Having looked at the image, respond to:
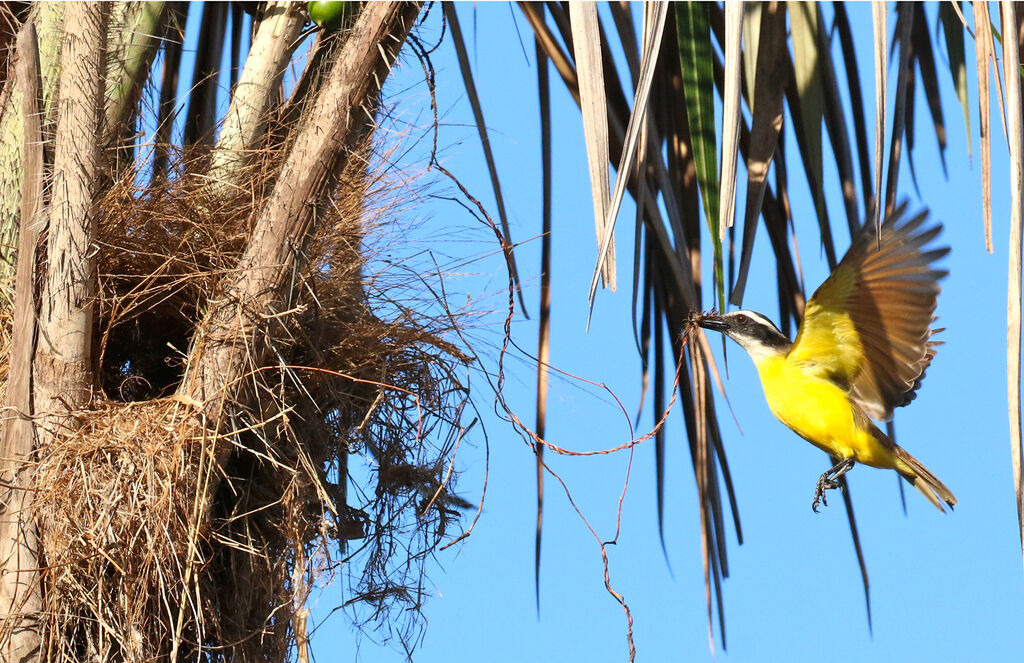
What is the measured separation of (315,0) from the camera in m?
2.61

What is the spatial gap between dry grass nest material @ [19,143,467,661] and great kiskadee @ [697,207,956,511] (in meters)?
0.82

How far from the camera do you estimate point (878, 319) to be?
9.43ft

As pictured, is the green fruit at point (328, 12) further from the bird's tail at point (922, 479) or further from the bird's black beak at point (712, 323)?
the bird's tail at point (922, 479)

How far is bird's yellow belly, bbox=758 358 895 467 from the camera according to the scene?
314 cm

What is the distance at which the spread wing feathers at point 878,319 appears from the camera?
2660 mm

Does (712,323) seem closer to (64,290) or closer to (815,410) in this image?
(815,410)

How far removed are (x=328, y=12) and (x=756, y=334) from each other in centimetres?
141

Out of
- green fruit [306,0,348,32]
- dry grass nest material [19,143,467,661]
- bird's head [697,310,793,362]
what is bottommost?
dry grass nest material [19,143,467,661]

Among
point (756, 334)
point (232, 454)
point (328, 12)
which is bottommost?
point (232, 454)

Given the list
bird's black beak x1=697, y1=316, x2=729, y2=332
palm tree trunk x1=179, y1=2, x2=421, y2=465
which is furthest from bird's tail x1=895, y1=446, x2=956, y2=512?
palm tree trunk x1=179, y1=2, x2=421, y2=465

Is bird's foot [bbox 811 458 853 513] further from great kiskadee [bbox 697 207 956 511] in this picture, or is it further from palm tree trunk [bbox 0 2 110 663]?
palm tree trunk [bbox 0 2 110 663]

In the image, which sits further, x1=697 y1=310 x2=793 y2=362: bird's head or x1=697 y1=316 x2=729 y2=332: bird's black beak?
x1=697 y1=310 x2=793 y2=362: bird's head

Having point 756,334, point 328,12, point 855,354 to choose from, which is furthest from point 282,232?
point 855,354

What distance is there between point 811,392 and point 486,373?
3.17 feet
